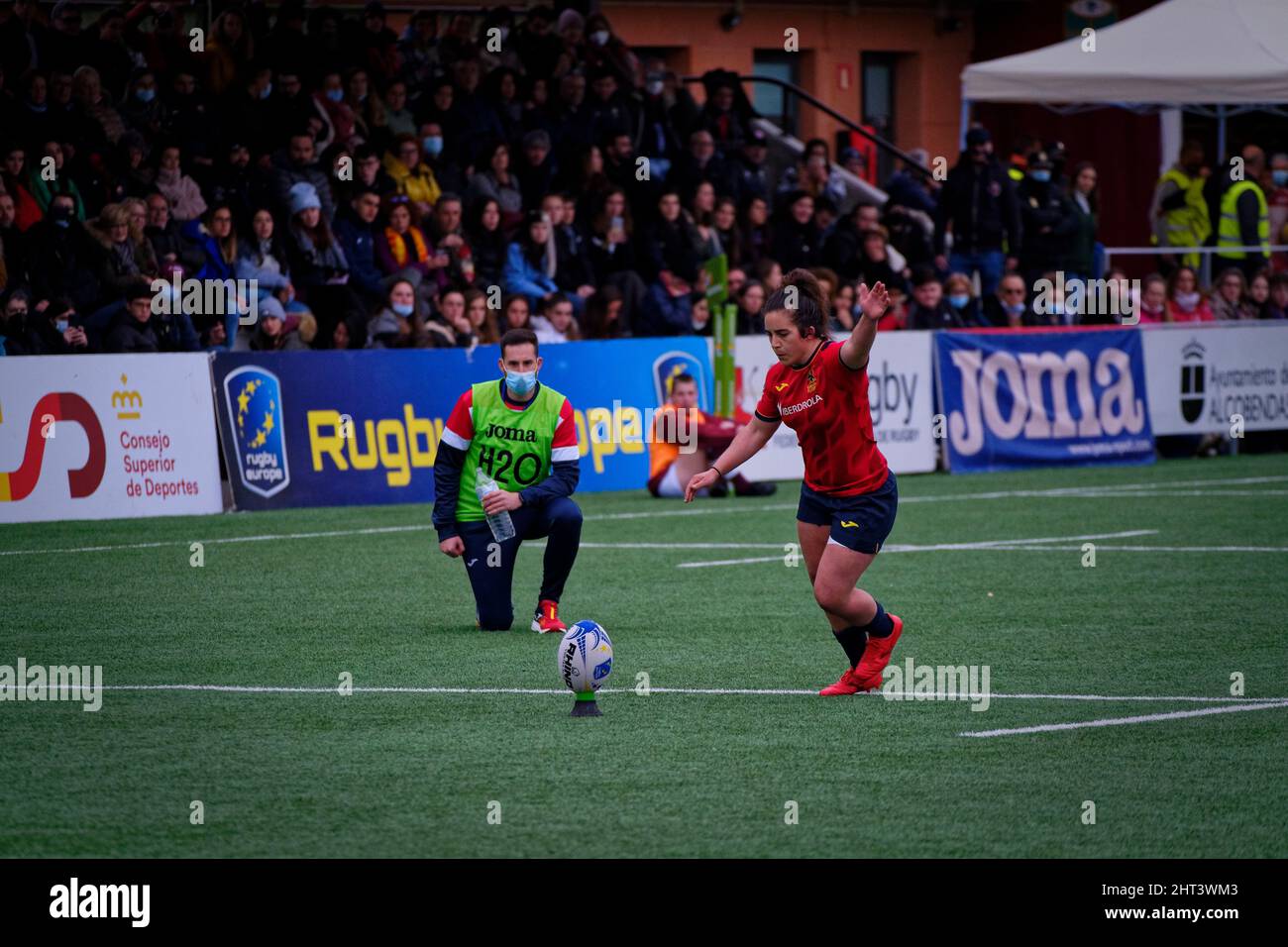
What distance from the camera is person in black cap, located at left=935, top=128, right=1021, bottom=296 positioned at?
23766mm

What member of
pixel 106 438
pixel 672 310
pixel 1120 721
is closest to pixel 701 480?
pixel 1120 721

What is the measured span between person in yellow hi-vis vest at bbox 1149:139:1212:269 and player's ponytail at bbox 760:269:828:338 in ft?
59.2

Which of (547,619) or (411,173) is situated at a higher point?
(411,173)

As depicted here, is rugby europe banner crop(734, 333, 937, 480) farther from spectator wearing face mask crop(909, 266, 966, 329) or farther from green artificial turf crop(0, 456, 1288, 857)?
green artificial turf crop(0, 456, 1288, 857)

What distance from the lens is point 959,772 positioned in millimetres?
7652

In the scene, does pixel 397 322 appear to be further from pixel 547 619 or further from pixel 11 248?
pixel 547 619

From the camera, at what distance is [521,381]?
11289mm

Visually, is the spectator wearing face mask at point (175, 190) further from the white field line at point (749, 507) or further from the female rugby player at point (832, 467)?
the female rugby player at point (832, 467)

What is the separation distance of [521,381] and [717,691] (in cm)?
260

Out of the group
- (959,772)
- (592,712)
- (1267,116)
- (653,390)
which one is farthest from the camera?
(1267,116)

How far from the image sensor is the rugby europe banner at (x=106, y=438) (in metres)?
16.3

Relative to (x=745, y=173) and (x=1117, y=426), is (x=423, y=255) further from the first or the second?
(x=1117, y=426)
